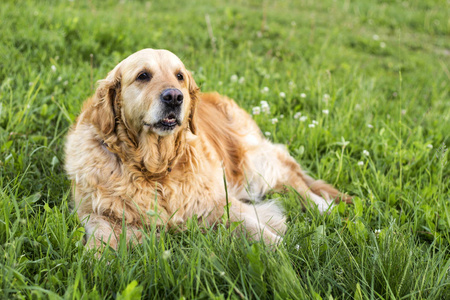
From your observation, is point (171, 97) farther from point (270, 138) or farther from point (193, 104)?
point (270, 138)

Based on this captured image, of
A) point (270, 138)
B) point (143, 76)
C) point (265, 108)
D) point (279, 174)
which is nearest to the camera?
point (143, 76)

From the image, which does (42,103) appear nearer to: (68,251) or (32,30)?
(32,30)

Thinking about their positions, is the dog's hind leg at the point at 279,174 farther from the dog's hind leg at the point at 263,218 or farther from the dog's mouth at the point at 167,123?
the dog's mouth at the point at 167,123

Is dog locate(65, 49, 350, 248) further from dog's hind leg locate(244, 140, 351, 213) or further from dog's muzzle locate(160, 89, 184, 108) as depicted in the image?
dog's hind leg locate(244, 140, 351, 213)

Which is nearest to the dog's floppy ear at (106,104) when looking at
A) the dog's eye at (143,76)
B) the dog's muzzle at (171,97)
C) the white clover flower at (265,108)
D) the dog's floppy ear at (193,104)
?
the dog's eye at (143,76)

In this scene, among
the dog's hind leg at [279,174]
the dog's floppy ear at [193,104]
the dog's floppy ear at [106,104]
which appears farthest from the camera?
the dog's hind leg at [279,174]

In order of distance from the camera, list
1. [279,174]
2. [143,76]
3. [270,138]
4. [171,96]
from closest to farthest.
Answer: [171,96]
[143,76]
[279,174]
[270,138]

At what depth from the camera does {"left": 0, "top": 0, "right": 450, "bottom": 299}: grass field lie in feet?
5.78

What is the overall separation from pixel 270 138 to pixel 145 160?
5.22 feet

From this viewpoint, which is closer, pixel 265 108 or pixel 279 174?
pixel 279 174

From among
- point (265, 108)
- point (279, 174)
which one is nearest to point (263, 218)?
point (279, 174)

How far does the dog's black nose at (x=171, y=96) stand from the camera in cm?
231

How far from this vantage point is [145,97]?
7.77 feet

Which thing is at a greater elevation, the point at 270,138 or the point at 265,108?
the point at 265,108
